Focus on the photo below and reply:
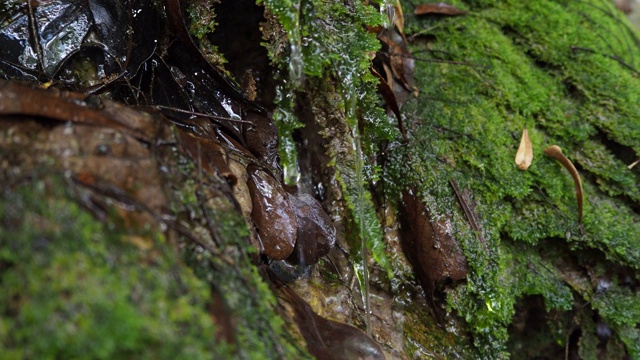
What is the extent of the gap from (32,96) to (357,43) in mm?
1257

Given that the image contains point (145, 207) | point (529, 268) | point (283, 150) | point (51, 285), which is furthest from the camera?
point (529, 268)

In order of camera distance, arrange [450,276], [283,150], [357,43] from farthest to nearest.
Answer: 1. [450,276]
2. [357,43]
3. [283,150]

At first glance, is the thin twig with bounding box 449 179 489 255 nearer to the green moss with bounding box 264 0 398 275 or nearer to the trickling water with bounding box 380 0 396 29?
the green moss with bounding box 264 0 398 275

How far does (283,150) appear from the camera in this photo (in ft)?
5.89

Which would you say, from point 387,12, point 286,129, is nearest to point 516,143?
point 387,12

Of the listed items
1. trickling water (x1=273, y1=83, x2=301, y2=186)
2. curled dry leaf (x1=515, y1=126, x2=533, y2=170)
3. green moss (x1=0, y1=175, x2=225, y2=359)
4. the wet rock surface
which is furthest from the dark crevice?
green moss (x1=0, y1=175, x2=225, y2=359)

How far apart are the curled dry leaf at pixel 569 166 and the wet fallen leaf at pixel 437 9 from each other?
1054 millimetres

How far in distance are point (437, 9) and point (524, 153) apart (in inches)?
42.8

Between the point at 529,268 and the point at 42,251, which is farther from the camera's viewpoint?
the point at 529,268

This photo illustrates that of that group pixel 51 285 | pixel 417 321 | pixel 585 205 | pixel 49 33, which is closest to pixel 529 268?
pixel 585 205

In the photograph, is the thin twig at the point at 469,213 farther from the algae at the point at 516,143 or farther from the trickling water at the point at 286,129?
the trickling water at the point at 286,129

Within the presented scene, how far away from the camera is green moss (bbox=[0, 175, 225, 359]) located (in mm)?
820

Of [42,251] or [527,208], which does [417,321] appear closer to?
[527,208]

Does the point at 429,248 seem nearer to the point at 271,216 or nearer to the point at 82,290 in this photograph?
the point at 271,216
